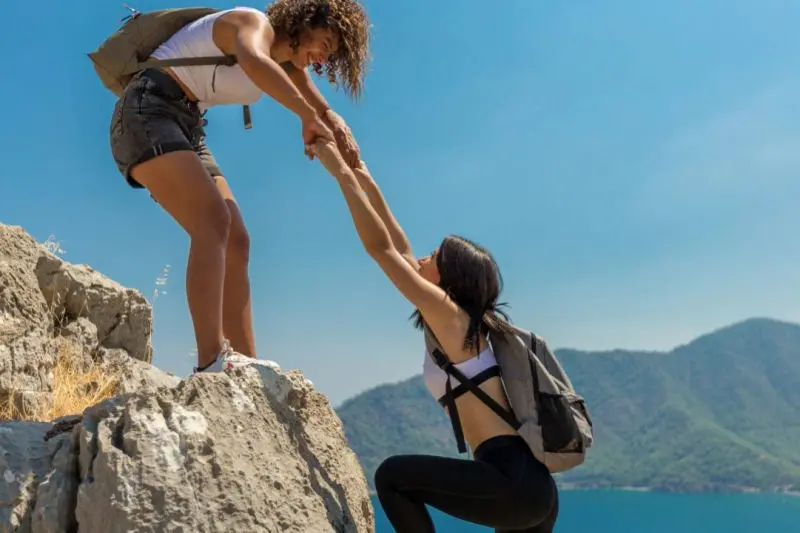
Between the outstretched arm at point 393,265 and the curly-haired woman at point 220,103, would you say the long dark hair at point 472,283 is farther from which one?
the curly-haired woman at point 220,103

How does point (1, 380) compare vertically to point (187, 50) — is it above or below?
below

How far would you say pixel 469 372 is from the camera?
3654 millimetres

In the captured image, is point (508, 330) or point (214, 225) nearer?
point (508, 330)

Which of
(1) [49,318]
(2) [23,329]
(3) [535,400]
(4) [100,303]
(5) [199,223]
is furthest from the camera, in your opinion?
(4) [100,303]

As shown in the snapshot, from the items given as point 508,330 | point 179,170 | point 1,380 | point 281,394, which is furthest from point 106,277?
point 508,330

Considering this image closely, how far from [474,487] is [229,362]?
4.08ft

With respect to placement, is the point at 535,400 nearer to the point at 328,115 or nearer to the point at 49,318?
the point at 328,115

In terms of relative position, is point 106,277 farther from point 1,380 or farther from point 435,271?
point 435,271

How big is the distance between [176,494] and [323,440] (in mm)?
858

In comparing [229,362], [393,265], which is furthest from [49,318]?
[393,265]

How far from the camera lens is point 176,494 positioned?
2.92 metres

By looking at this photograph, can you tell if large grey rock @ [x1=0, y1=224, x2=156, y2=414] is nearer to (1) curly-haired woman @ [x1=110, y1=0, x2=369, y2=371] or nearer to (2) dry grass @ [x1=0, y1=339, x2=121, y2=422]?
(2) dry grass @ [x1=0, y1=339, x2=121, y2=422]

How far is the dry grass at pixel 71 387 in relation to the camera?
5.25 metres

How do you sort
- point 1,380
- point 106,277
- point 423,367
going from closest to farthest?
point 423,367, point 1,380, point 106,277
